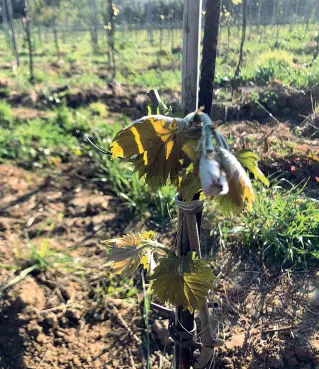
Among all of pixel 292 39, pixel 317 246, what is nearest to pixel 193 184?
pixel 317 246

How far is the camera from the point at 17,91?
6.60 metres

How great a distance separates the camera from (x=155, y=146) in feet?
2.84

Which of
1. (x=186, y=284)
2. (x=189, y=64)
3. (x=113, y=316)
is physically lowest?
(x=113, y=316)

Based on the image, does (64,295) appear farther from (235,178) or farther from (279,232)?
(235,178)

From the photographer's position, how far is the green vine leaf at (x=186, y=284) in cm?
102

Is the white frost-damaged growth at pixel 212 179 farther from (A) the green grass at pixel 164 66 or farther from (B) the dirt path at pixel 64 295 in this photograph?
(A) the green grass at pixel 164 66

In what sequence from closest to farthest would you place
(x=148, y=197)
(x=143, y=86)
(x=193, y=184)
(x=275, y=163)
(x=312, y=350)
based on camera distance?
(x=193, y=184) → (x=312, y=350) → (x=148, y=197) → (x=275, y=163) → (x=143, y=86)

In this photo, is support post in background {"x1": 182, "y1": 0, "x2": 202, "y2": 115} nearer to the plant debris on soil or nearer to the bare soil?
the bare soil

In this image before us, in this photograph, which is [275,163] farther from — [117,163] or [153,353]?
[153,353]

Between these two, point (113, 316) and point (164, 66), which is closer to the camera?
point (113, 316)

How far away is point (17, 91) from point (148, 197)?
4.32 metres

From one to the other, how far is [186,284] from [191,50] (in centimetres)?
55

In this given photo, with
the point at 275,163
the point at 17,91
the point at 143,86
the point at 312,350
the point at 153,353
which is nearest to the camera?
the point at 312,350

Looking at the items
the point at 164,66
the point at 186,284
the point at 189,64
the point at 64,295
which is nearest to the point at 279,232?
the point at 64,295
